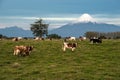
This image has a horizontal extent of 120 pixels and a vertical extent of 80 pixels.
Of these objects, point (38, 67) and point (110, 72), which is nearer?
point (110, 72)

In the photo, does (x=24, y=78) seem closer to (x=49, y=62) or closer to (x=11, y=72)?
(x=11, y=72)

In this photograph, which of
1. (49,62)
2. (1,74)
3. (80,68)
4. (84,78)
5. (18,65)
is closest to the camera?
(84,78)

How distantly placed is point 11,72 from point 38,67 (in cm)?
284

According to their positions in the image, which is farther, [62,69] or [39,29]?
[39,29]

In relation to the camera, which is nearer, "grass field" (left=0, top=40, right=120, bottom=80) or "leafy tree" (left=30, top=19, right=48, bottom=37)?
"grass field" (left=0, top=40, right=120, bottom=80)

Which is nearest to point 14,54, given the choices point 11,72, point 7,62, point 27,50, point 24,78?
point 27,50

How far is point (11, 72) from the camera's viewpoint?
26.2m

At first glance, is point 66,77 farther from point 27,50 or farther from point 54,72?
point 27,50

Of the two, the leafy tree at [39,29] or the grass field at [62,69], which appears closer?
the grass field at [62,69]

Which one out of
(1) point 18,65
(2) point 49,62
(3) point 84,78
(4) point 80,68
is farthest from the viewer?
(2) point 49,62

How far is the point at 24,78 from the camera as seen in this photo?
23844mm

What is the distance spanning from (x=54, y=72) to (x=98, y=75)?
3048mm

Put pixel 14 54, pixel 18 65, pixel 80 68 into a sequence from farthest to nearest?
pixel 14 54, pixel 18 65, pixel 80 68

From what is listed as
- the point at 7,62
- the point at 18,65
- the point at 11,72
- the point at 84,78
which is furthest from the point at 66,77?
the point at 7,62
